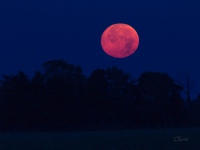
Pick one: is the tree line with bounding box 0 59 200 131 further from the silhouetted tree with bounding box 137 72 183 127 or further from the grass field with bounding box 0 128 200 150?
the grass field with bounding box 0 128 200 150

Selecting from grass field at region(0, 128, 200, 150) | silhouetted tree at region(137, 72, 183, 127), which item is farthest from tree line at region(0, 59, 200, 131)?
grass field at region(0, 128, 200, 150)

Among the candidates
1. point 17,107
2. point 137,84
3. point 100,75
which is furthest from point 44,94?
point 137,84

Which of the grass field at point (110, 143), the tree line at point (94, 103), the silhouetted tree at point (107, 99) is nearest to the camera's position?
the grass field at point (110, 143)

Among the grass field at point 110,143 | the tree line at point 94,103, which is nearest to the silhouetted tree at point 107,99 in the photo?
the tree line at point 94,103

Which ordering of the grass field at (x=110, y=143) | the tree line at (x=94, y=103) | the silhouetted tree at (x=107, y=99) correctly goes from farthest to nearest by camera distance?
the silhouetted tree at (x=107, y=99)
the tree line at (x=94, y=103)
the grass field at (x=110, y=143)

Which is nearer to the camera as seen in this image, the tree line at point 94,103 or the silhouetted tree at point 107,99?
the tree line at point 94,103

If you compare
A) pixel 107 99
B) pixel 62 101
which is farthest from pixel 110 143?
pixel 107 99

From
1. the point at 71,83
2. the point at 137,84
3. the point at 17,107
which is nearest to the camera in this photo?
the point at 17,107

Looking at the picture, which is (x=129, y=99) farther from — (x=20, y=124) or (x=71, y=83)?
(x=20, y=124)

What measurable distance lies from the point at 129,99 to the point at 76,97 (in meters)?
7.51

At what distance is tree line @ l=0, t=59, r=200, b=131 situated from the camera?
188 feet

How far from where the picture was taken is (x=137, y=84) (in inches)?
2586

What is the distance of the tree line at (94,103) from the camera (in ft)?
188

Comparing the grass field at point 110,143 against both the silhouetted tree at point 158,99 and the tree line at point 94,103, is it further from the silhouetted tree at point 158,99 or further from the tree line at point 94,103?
the silhouetted tree at point 158,99
